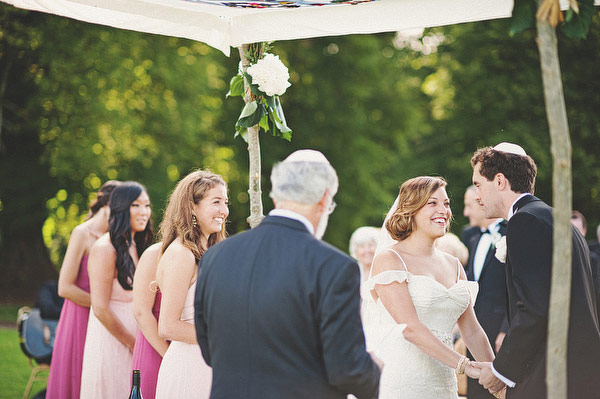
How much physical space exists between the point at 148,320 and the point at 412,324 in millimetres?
1634

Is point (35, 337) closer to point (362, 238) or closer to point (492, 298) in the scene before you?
point (362, 238)

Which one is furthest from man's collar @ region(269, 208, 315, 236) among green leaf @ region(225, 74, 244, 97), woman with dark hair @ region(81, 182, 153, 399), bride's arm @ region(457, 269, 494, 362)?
woman with dark hair @ region(81, 182, 153, 399)

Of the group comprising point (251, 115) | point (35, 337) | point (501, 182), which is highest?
point (251, 115)

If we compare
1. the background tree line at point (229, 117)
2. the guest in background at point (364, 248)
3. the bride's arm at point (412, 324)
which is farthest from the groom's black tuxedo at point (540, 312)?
the background tree line at point (229, 117)

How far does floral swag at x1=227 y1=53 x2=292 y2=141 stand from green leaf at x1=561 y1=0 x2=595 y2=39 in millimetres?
2041

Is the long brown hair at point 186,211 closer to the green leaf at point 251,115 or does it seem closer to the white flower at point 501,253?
the green leaf at point 251,115

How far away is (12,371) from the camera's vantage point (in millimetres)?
11680

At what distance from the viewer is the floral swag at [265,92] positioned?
15.9 feet

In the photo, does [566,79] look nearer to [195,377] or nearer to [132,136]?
[132,136]

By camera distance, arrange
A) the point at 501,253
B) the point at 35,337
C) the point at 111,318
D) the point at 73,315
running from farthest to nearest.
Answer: the point at 35,337, the point at 73,315, the point at 111,318, the point at 501,253

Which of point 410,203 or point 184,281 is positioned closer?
point 184,281

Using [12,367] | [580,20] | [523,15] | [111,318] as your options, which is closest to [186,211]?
[111,318]

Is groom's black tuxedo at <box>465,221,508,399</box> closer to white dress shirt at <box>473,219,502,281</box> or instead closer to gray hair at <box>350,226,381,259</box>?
white dress shirt at <box>473,219,502,281</box>

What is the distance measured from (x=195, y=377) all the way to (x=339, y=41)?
1914cm
